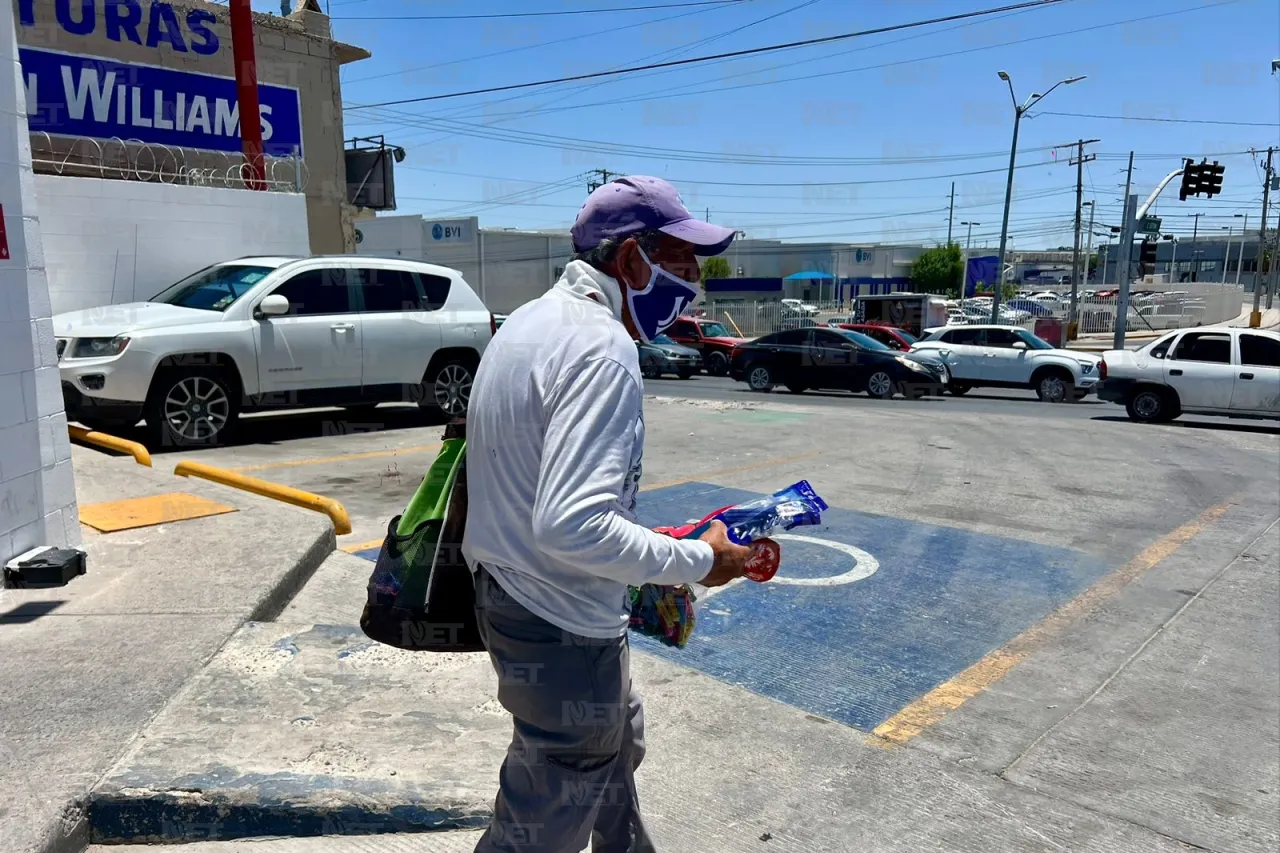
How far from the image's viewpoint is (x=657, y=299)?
2260mm

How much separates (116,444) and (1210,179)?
88.8 ft

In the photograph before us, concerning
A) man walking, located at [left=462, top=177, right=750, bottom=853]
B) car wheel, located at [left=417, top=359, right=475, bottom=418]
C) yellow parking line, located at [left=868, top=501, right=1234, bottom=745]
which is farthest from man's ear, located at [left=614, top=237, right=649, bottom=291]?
car wheel, located at [left=417, top=359, right=475, bottom=418]

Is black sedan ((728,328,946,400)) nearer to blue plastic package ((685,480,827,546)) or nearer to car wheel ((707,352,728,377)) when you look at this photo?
car wheel ((707,352,728,377))

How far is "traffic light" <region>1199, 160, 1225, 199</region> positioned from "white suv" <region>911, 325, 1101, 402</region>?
29.7ft

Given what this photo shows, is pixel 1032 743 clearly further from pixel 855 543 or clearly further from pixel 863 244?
pixel 863 244

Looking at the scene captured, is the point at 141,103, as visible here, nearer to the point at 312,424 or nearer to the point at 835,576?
the point at 312,424

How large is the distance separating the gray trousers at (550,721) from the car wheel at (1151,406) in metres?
15.0

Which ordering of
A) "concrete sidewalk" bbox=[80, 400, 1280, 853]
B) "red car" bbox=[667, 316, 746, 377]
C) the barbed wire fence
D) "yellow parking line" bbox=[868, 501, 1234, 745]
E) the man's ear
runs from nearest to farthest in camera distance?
the man's ear
"concrete sidewalk" bbox=[80, 400, 1280, 853]
"yellow parking line" bbox=[868, 501, 1234, 745]
the barbed wire fence
"red car" bbox=[667, 316, 746, 377]

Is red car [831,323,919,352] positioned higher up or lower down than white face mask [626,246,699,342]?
lower down

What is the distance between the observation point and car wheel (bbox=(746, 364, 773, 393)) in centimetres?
2061

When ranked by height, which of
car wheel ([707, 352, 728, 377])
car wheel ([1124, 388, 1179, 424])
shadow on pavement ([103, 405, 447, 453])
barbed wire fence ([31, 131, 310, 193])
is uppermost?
barbed wire fence ([31, 131, 310, 193])

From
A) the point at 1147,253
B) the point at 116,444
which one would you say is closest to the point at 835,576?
the point at 116,444

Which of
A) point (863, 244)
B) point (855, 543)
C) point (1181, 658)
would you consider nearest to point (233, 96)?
point (855, 543)

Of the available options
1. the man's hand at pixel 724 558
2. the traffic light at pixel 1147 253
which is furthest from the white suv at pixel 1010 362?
the man's hand at pixel 724 558
